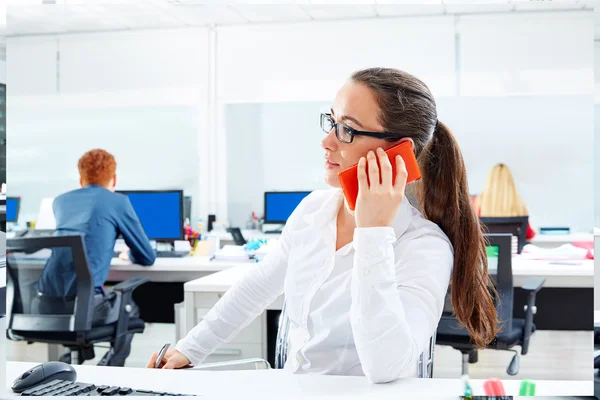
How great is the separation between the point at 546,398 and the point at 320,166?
222 inches

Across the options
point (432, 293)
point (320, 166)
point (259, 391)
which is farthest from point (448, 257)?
point (320, 166)

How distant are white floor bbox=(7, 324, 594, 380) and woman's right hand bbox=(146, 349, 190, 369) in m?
2.13

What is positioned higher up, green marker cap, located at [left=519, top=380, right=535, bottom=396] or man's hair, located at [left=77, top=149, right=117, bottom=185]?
man's hair, located at [left=77, top=149, right=117, bottom=185]

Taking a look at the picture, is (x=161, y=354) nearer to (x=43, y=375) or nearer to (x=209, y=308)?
(x=43, y=375)

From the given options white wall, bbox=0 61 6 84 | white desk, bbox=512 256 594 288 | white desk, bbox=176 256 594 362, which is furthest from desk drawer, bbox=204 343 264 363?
white wall, bbox=0 61 6 84

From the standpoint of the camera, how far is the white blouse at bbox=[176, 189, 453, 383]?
92 cm

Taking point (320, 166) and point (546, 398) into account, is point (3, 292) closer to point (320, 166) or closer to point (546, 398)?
point (546, 398)

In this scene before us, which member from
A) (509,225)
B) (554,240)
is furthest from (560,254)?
(554,240)

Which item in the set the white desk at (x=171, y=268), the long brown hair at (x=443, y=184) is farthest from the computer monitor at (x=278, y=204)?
the long brown hair at (x=443, y=184)

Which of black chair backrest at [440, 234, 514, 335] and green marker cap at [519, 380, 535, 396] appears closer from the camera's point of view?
green marker cap at [519, 380, 535, 396]

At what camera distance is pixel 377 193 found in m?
0.92

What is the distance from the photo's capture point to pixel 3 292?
103 cm

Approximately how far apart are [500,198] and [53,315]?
3.06m

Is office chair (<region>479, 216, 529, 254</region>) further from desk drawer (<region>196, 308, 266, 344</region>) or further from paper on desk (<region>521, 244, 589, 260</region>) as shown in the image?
desk drawer (<region>196, 308, 266, 344</region>)
